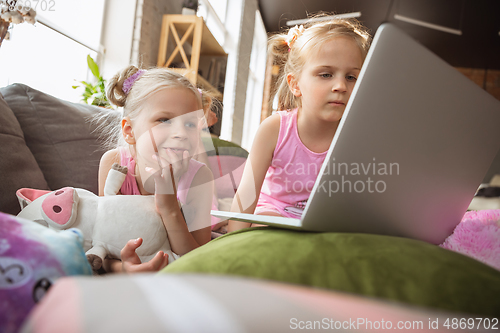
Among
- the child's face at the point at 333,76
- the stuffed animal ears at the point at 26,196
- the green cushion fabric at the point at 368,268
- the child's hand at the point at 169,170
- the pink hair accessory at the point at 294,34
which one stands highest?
the pink hair accessory at the point at 294,34

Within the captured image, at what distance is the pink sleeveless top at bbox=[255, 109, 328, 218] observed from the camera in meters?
1.26

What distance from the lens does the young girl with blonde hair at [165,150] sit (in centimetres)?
90

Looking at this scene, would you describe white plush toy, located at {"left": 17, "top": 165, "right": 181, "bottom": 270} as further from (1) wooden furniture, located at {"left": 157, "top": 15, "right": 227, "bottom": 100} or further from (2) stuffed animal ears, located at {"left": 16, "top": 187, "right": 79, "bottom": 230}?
(1) wooden furniture, located at {"left": 157, "top": 15, "right": 227, "bottom": 100}

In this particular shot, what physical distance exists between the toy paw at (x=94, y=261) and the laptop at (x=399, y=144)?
401 millimetres

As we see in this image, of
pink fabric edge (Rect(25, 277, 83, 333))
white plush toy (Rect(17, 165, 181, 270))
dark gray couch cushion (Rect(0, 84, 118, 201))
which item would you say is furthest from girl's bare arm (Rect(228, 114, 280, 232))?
pink fabric edge (Rect(25, 277, 83, 333))

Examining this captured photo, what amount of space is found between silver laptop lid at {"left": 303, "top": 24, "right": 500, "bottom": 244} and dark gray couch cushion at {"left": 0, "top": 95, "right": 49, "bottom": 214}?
0.84 m

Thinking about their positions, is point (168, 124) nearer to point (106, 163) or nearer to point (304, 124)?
point (106, 163)

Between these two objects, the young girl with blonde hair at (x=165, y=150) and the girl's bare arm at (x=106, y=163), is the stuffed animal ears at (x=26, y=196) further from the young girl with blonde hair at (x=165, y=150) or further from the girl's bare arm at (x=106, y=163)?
the girl's bare arm at (x=106, y=163)

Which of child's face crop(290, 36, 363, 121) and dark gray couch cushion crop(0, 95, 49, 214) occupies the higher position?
child's face crop(290, 36, 363, 121)

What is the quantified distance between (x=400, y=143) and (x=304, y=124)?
849mm

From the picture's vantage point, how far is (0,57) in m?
1.65

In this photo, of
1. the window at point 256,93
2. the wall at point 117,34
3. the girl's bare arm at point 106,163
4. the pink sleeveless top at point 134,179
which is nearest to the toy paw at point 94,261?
the pink sleeveless top at point 134,179

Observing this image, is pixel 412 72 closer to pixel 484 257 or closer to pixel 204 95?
pixel 484 257

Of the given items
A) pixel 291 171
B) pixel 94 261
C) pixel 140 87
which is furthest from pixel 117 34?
pixel 94 261
